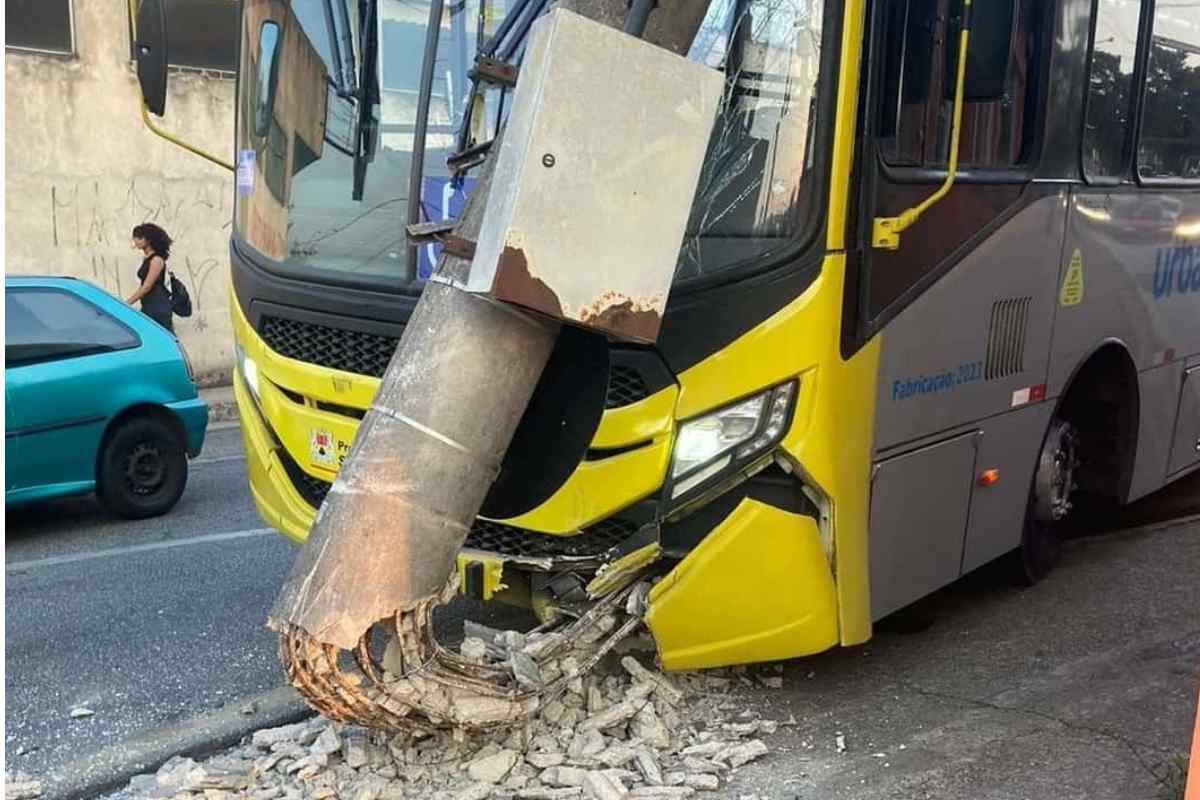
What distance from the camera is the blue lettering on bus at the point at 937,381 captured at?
4215 mm

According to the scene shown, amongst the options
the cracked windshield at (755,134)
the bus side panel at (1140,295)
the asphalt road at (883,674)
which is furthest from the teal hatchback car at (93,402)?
the bus side panel at (1140,295)

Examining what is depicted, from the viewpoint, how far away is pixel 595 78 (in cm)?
309

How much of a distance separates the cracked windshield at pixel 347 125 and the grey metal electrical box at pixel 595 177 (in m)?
0.93

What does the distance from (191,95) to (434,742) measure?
450 inches

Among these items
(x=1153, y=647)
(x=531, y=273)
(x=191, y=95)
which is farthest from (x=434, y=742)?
(x=191, y=95)

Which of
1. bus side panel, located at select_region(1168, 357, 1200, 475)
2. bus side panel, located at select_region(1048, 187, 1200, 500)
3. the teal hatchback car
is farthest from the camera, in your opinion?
the teal hatchback car

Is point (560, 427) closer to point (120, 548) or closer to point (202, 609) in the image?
point (202, 609)

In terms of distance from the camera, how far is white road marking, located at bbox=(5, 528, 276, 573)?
6738mm

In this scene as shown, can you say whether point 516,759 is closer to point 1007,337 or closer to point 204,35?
point 1007,337

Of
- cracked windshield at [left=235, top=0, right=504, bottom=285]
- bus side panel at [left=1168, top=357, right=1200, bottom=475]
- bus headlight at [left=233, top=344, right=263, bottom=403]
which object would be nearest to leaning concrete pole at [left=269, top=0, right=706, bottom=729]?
cracked windshield at [left=235, top=0, right=504, bottom=285]

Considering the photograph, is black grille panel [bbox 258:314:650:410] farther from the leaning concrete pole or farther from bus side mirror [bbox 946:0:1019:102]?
bus side mirror [bbox 946:0:1019:102]

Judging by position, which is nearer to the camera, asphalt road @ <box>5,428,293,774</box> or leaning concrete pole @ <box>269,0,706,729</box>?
leaning concrete pole @ <box>269,0,706,729</box>

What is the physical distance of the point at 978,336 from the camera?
461 cm

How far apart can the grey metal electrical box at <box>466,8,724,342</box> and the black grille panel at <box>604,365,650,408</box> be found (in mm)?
515
